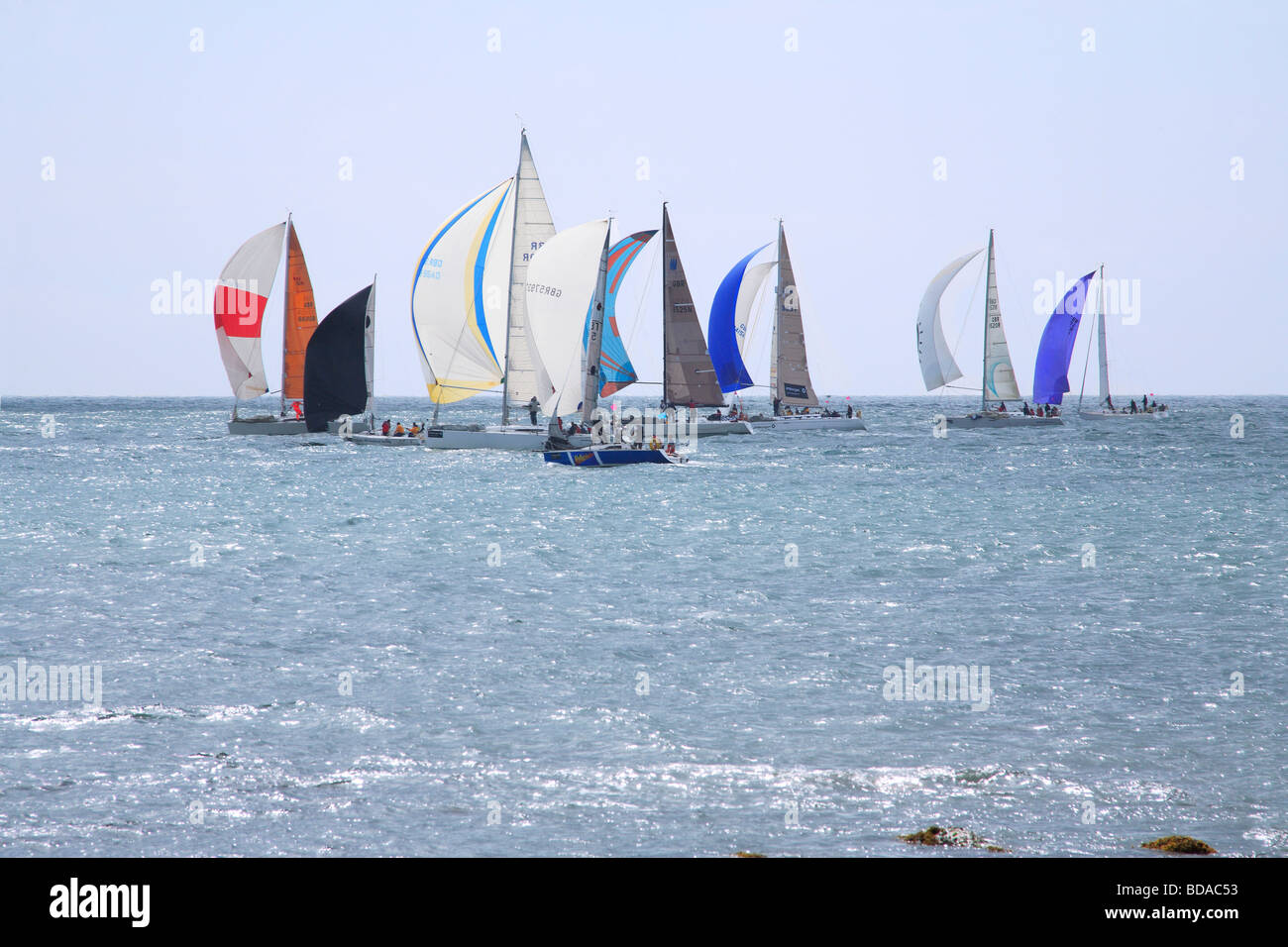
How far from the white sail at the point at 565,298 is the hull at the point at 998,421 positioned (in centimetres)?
4650

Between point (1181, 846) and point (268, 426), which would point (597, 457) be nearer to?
point (268, 426)

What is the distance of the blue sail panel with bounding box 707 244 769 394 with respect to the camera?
72.9 m

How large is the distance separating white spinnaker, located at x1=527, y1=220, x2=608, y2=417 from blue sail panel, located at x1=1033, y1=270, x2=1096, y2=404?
51.1m

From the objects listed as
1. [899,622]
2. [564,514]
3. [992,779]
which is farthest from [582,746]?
[564,514]

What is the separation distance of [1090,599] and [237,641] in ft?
45.4

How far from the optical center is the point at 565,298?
153 feet

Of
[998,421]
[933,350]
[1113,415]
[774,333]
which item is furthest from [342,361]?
[1113,415]

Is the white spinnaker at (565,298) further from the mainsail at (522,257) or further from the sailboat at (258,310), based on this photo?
the sailboat at (258,310)

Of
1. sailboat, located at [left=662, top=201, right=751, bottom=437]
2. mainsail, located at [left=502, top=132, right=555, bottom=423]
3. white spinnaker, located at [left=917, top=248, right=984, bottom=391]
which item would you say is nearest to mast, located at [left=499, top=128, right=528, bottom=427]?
mainsail, located at [left=502, top=132, right=555, bottom=423]

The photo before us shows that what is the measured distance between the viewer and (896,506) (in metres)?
35.6

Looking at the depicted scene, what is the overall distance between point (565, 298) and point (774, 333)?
29549 millimetres

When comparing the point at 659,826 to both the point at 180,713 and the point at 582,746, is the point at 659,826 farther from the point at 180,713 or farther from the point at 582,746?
the point at 180,713

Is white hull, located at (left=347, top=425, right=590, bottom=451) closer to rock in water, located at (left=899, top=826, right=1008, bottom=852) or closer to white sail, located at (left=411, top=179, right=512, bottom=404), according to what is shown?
white sail, located at (left=411, top=179, right=512, bottom=404)

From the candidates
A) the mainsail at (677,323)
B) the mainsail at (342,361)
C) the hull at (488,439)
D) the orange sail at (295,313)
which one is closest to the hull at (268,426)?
the orange sail at (295,313)
